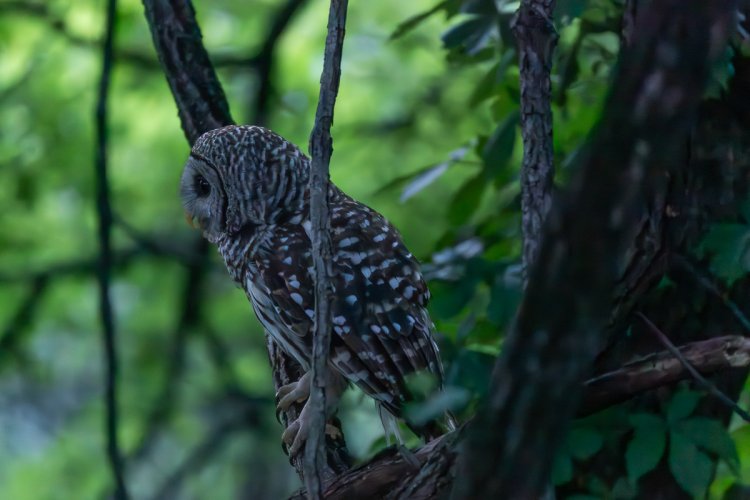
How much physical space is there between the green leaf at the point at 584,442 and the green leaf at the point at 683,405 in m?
0.21

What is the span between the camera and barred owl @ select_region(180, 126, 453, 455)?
117 inches

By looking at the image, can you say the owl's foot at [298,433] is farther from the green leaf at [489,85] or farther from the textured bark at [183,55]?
the green leaf at [489,85]

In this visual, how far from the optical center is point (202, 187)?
3670 mm

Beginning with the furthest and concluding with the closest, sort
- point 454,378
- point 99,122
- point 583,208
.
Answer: point 99,122 → point 454,378 → point 583,208

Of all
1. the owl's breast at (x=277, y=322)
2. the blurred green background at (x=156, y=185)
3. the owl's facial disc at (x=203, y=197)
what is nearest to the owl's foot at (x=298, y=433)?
the owl's breast at (x=277, y=322)

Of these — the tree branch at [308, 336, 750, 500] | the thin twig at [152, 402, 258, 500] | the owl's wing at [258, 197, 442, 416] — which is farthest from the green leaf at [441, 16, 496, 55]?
the thin twig at [152, 402, 258, 500]

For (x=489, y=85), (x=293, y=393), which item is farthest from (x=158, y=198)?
(x=293, y=393)

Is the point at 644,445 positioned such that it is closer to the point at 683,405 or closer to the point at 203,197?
the point at 683,405

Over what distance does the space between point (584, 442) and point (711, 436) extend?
1.15ft

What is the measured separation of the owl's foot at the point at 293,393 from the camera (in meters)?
3.10

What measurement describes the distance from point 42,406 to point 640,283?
7655mm

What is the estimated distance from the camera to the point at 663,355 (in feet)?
8.54

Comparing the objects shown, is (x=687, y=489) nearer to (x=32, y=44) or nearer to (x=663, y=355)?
(x=663, y=355)

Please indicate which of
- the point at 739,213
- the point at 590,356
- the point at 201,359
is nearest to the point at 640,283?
the point at 739,213
